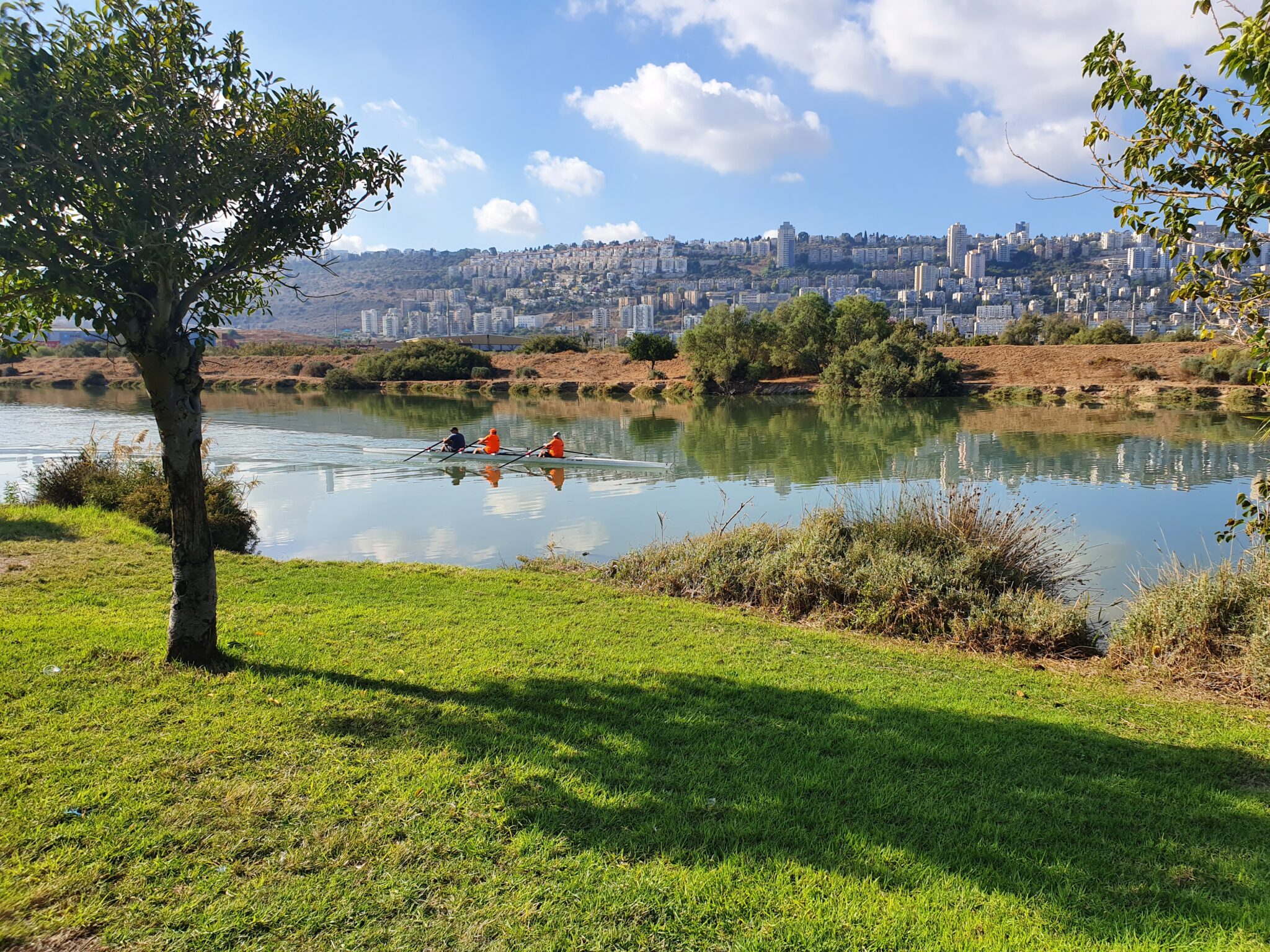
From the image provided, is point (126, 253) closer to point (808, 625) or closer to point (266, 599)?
point (266, 599)

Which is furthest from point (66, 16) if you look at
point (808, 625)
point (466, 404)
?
point (466, 404)

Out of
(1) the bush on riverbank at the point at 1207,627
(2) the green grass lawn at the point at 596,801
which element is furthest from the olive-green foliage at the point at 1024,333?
(2) the green grass lawn at the point at 596,801

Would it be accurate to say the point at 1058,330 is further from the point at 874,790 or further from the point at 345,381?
the point at 874,790

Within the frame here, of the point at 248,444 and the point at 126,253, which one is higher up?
the point at 126,253

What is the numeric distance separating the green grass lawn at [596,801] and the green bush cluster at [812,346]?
4752 centimetres

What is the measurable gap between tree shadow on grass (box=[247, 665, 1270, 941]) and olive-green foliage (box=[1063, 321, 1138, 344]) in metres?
61.7

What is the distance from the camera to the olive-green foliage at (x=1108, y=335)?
57.4 metres

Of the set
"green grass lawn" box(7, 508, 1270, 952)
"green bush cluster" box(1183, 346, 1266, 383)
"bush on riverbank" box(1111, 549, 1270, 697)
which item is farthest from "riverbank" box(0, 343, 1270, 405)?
"green grass lawn" box(7, 508, 1270, 952)

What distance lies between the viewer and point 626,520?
15898 mm

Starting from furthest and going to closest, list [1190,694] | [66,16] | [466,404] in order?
[466,404] < [1190,694] < [66,16]

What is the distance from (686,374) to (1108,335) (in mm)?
30759

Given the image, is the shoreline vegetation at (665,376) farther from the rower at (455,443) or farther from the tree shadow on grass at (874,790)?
the tree shadow on grass at (874,790)

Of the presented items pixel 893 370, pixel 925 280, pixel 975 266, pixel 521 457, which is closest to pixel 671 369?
pixel 893 370

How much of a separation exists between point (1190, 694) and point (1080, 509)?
10752mm
